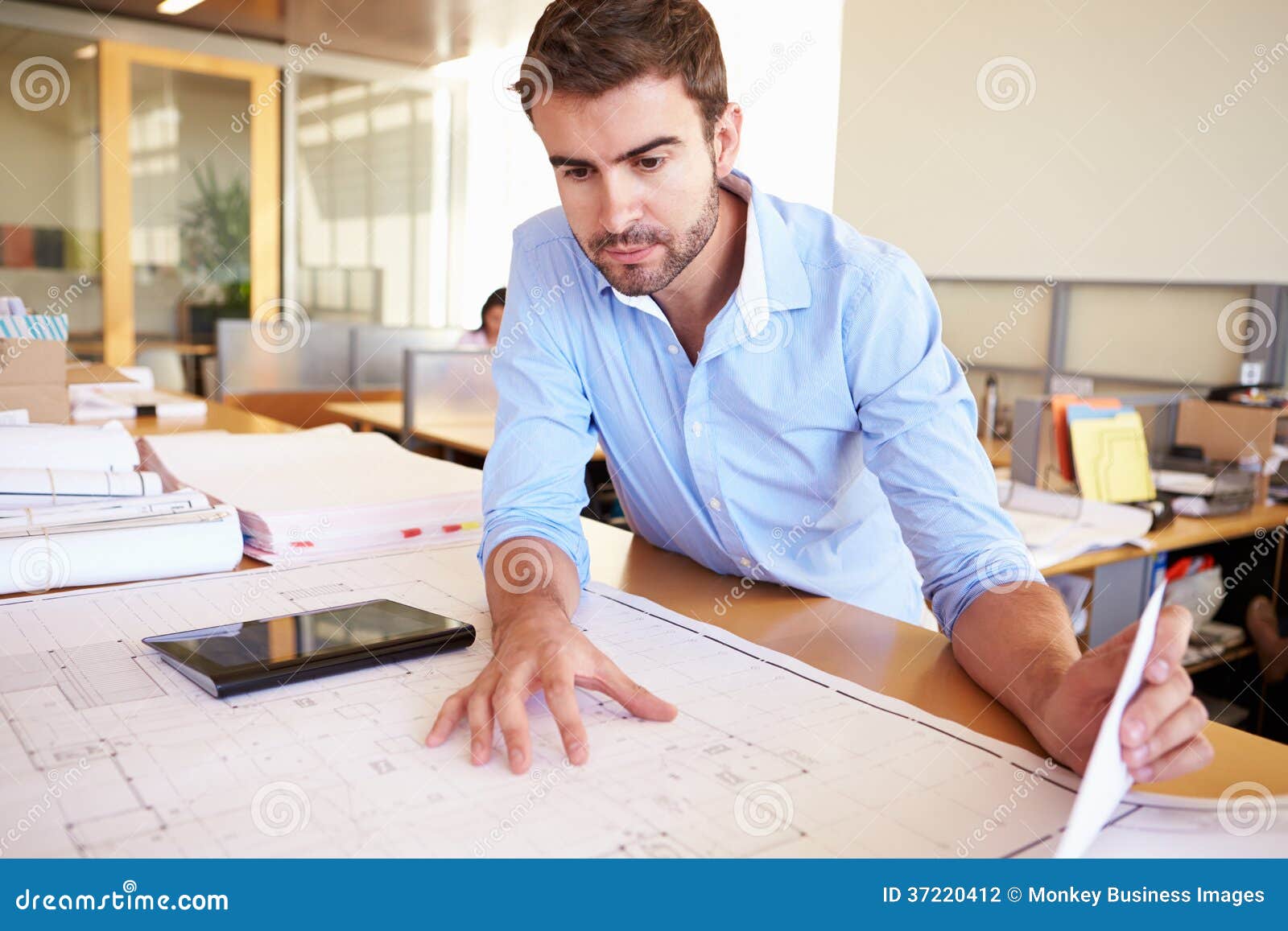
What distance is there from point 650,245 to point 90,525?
729mm

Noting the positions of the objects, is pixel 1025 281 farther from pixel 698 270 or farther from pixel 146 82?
pixel 146 82

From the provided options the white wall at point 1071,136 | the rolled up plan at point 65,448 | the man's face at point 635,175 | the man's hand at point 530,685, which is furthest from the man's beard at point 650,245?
the white wall at point 1071,136

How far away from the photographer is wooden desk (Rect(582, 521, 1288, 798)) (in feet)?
2.57

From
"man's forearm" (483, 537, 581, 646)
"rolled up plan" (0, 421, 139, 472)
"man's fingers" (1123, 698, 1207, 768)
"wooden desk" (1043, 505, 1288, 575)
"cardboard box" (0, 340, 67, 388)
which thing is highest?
"cardboard box" (0, 340, 67, 388)

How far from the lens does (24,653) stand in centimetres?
92

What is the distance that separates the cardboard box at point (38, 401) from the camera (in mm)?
1811

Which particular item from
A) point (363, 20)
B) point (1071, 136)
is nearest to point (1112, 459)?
point (1071, 136)

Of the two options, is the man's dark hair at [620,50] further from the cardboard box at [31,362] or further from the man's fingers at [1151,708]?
the cardboard box at [31,362]

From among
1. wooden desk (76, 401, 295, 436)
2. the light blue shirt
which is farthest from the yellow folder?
wooden desk (76, 401, 295, 436)

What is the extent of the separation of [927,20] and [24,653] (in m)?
4.50

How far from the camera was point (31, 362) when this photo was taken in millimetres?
1824

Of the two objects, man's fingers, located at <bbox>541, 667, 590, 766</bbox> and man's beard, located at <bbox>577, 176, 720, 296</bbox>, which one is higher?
man's beard, located at <bbox>577, 176, 720, 296</bbox>

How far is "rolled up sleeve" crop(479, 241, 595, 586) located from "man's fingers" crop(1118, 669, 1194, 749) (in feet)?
2.20

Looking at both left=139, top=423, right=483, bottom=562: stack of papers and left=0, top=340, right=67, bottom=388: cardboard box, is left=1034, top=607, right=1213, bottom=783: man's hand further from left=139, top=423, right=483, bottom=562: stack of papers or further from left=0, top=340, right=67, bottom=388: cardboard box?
left=0, top=340, right=67, bottom=388: cardboard box
